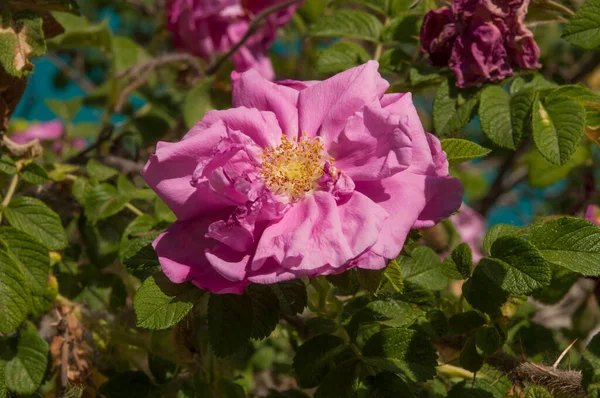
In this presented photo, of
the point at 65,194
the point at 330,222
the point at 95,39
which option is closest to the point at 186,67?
the point at 95,39

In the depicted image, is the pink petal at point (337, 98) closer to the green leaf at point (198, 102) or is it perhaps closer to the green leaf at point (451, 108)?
the green leaf at point (451, 108)

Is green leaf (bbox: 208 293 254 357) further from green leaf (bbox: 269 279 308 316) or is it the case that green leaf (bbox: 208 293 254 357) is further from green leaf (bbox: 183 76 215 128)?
green leaf (bbox: 183 76 215 128)

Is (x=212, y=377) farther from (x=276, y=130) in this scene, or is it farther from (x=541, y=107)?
(x=541, y=107)

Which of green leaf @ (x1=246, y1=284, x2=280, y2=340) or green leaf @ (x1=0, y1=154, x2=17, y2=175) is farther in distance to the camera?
green leaf @ (x1=0, y1=154, x2=17, y2=175)

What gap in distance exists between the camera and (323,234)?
Answer: 91cm

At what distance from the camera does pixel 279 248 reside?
2.94 ft

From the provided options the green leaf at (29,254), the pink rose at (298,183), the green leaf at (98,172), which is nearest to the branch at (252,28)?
the green leaf at (98,172)

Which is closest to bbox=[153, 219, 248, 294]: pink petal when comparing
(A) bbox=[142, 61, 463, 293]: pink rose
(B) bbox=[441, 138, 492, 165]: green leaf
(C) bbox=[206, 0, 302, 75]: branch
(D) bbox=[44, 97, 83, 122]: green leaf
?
(A) bbox=[142, 61, 463, 293]: pink rose

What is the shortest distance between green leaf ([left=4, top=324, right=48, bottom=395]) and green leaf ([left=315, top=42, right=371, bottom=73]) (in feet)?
2.50

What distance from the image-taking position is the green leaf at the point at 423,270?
1205 millimetres

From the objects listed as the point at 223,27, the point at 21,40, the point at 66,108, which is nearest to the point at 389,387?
the point at 21,40

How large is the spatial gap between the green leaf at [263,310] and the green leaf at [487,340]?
Result: 0.31 meters

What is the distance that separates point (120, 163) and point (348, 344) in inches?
34.6

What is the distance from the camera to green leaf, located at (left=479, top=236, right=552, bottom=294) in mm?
980
